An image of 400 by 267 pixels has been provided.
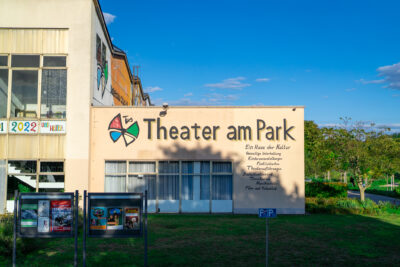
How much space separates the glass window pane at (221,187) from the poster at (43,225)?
35.2 feet

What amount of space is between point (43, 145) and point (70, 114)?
79.5 inches

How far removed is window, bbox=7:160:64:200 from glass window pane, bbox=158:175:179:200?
493cm

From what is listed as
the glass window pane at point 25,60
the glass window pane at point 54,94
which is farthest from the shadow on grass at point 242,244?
the glass window pane at point 25,60

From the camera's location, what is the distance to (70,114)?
1806 centimetres

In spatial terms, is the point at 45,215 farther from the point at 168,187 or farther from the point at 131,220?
the point at 168,187

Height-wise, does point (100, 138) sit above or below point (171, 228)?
above

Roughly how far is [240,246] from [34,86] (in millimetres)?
13457

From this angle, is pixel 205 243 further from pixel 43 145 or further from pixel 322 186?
pixel 322 186

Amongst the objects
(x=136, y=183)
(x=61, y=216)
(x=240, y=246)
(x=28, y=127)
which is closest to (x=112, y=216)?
(x=61, y=216)

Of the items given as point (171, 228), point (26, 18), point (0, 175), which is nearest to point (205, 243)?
point (171, 228)

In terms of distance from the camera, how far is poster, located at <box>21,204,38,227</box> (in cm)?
852

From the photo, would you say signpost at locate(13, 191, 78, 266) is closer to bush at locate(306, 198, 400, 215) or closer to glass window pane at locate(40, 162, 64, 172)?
glass window pane at locate(40, 162, 64, 172)

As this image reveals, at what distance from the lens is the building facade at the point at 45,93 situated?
17.8 meters

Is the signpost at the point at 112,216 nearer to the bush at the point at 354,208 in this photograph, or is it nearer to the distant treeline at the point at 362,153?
the bush at the point at 354,208
